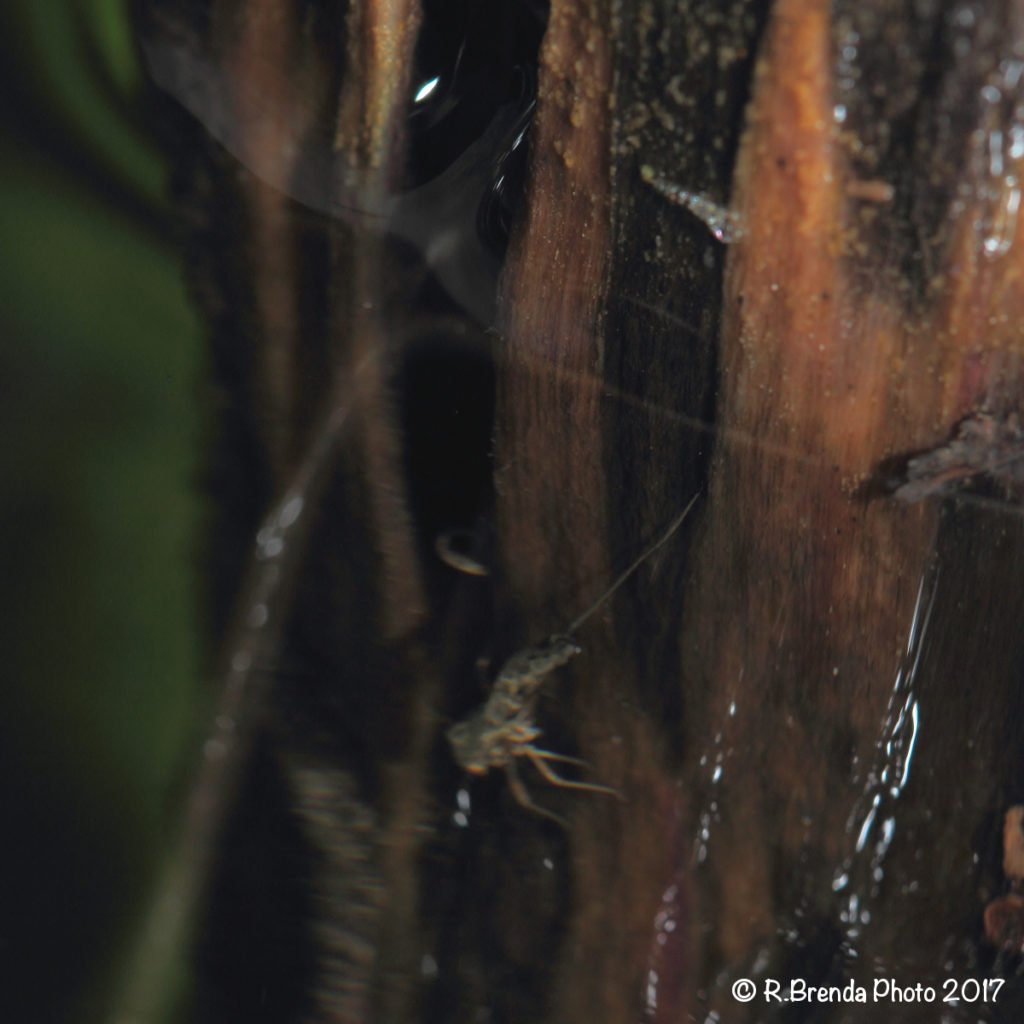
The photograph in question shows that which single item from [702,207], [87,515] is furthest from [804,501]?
[87,515]

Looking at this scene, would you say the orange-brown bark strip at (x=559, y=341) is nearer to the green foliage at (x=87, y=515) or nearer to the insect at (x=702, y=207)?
the insect at (x=702, y=207)

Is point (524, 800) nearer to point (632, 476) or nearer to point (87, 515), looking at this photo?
point (632, 476)

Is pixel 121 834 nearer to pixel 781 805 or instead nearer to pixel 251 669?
pixel 251 669

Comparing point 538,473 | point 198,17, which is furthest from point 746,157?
point 198,17

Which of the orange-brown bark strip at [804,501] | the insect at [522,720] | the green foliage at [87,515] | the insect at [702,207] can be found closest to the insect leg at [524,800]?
the insect at [522,720]

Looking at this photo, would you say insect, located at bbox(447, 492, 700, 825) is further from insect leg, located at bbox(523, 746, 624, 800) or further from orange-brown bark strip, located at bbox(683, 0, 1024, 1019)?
orange-brown bark strip, located at bbox(683, 0, 1024, 1019)

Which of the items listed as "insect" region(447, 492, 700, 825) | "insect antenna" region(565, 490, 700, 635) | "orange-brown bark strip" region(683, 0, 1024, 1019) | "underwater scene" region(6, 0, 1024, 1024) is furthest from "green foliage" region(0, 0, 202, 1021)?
"orange-brown bark strip" region(683, 0, 1024, 1019)
